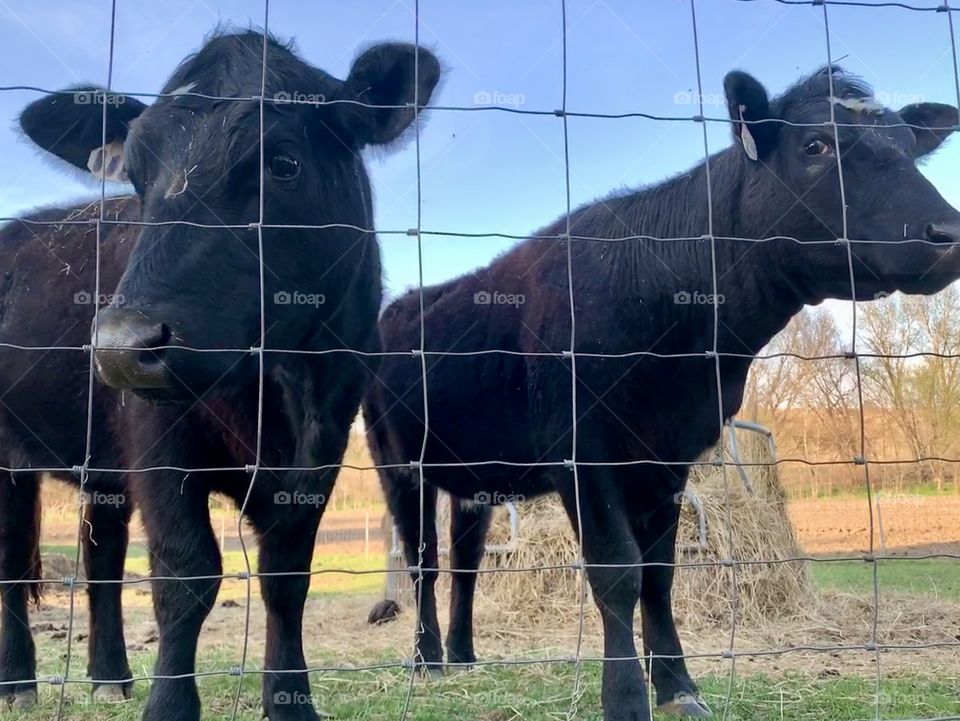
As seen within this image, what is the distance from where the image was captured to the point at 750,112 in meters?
4.27

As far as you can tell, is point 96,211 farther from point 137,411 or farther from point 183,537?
point 183,537

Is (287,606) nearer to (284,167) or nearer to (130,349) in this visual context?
(130,349)

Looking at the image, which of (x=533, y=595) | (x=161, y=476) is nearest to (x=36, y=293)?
(x=161, y=476)

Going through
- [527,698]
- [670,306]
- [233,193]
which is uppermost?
[233,193]

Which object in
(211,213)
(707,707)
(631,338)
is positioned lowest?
(707,707)

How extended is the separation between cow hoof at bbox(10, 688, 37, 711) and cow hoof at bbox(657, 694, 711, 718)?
9.40 ft

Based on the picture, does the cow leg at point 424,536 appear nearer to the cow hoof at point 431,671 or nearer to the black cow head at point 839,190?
Answer: the cow hoof at point 431,671

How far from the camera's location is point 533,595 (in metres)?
9.12

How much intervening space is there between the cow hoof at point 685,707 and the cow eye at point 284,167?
2.78m

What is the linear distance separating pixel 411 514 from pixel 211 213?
11.7 ft

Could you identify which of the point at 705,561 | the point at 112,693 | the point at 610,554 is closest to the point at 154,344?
the point at 610,554

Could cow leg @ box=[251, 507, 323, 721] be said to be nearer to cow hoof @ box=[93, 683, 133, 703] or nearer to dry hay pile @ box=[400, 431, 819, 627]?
cow hoof @ box=[93, 683, 133, 703]

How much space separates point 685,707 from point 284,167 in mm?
2843

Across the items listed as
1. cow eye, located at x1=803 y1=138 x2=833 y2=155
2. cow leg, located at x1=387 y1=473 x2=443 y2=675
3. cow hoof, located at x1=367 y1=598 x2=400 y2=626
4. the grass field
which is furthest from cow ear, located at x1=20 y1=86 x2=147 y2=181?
cow hoof, located at x1=367 y1=598 x2=400 y2=626
